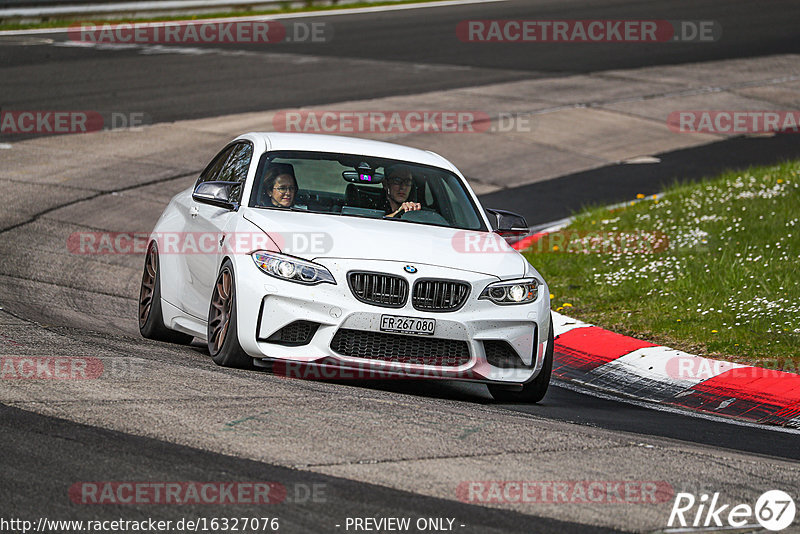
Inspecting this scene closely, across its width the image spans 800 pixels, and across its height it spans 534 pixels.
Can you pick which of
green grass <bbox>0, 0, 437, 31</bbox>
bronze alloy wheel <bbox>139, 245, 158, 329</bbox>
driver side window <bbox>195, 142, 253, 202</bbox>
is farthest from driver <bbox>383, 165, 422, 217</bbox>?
green grass <bbox>0, 0, 437, 31</bbox>

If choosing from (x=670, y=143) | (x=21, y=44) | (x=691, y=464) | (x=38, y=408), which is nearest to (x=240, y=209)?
(x=38, y=408)

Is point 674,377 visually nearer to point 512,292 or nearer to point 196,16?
point 512,292

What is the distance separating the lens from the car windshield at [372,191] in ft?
27.7

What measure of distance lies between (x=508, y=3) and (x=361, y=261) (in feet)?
91.5

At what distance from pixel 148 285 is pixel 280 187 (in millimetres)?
1607

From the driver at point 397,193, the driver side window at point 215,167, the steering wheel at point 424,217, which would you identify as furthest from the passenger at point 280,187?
the driver side window at point 215,167

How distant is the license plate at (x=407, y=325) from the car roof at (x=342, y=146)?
6.21ft

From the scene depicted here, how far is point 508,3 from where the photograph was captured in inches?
1347

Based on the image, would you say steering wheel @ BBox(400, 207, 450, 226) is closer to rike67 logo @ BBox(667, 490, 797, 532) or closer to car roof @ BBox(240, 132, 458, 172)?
car roof @ BBox(240, 132, 458, 172)

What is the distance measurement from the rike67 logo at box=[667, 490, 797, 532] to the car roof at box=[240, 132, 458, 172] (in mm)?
4131

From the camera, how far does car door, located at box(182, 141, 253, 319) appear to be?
8.15m

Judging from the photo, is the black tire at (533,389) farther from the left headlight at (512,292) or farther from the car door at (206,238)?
the car door at (206,238)

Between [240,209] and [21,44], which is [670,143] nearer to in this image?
[240,209]

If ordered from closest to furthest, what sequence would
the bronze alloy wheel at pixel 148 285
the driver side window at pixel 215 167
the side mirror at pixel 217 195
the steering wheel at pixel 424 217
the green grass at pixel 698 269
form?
1. the side mirror at pixel 217 195
2. the steering wheel at pixel 424 217
3. the bronze alloy wheel at pixel 148 285
4. the driver side window at pixel 215 167
5. the green grass at pixel 698 269
